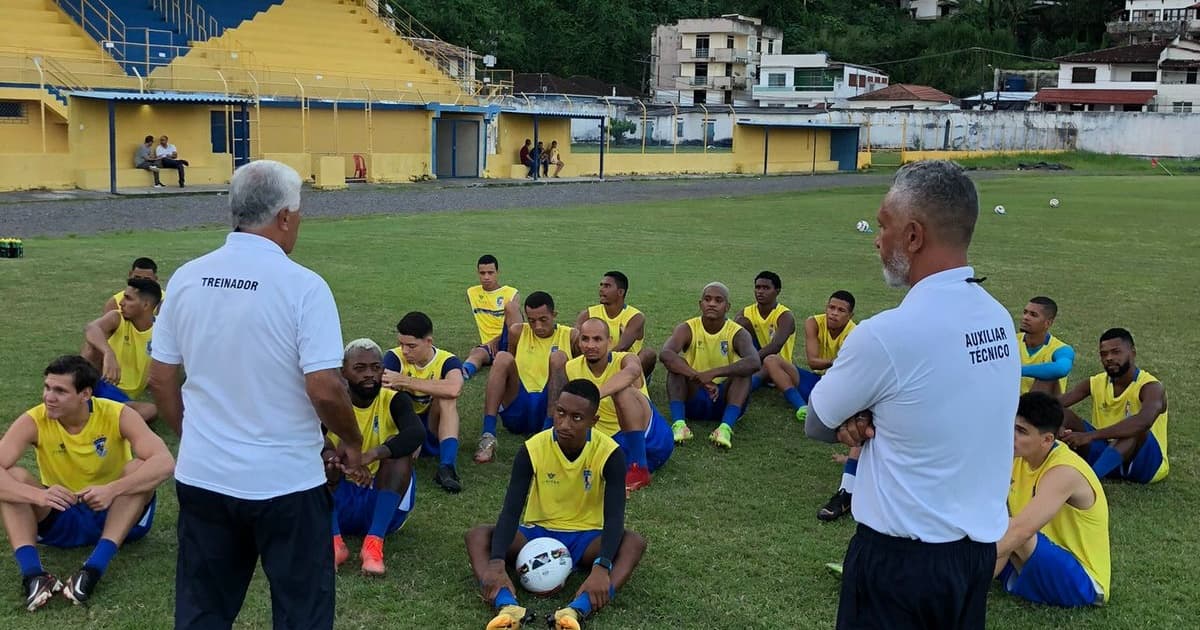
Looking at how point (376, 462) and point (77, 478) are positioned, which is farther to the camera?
point (376, 462)

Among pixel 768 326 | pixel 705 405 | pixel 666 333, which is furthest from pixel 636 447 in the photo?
pixel 666 333

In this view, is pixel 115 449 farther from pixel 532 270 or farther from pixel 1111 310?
pixel 1111 310

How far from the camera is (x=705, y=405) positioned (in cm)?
915

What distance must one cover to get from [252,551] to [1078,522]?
4111 mm

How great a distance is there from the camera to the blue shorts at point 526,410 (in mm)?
8695

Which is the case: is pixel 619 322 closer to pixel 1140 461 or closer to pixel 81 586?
pixel 1140 461

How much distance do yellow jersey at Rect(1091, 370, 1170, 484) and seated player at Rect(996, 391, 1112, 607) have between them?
2.43 metres

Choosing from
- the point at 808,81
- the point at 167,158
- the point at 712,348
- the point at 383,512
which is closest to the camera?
the point at 383,512

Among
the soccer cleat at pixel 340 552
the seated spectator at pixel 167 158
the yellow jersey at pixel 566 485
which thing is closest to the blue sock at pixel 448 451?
the soccer cleat at pixel 340 552

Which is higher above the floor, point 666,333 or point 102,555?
point 666,333

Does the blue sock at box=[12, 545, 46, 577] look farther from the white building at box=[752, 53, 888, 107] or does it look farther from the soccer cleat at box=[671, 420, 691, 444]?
the white building at box=[752, 53, 888, 107]

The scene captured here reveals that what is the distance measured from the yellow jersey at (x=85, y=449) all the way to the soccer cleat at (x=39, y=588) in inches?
27.7

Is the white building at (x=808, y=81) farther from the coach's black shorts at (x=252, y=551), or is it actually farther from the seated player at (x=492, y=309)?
the coach's black shorts at (x=252, y=551)

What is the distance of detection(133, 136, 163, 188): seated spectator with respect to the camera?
3198cm
